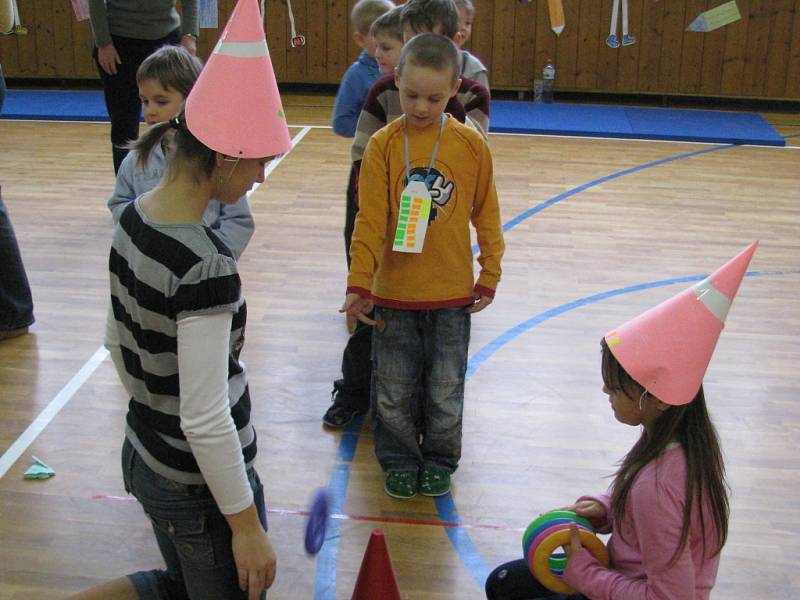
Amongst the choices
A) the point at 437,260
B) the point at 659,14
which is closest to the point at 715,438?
the point at 437,260

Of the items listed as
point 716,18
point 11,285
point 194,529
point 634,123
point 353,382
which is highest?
point 194,529

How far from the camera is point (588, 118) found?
8.38 metres

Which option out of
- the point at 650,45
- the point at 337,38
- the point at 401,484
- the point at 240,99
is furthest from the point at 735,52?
the point at 240,99

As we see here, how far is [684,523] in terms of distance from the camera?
168 cm

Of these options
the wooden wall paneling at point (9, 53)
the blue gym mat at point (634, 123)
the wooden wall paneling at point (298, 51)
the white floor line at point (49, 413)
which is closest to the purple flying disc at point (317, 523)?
the white floor line at point (49, 413)

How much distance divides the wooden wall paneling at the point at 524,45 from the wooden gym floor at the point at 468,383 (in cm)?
278

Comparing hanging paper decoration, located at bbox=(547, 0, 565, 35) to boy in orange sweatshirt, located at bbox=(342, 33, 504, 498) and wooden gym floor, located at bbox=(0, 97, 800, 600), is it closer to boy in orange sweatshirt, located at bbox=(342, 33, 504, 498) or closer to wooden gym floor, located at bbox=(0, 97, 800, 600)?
wooden gym floor, located at bbox=(0, 97, 800, 600)

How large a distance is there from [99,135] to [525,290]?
4.55m

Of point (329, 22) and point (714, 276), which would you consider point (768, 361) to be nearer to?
point (714, 276)

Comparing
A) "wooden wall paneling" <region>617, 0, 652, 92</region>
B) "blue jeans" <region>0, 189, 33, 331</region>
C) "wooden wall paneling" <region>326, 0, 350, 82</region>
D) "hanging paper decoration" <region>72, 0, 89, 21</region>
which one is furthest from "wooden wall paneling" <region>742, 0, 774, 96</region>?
"blue jeans" <region>0, 189, 33, 331</region>

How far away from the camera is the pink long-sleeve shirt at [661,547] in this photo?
1683mm

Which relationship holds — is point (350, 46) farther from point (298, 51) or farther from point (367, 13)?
point (367, 13)

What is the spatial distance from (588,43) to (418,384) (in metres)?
6.73

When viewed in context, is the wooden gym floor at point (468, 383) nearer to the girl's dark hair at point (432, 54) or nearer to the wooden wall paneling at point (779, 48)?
the girl's dark hair at point (432, 54)
